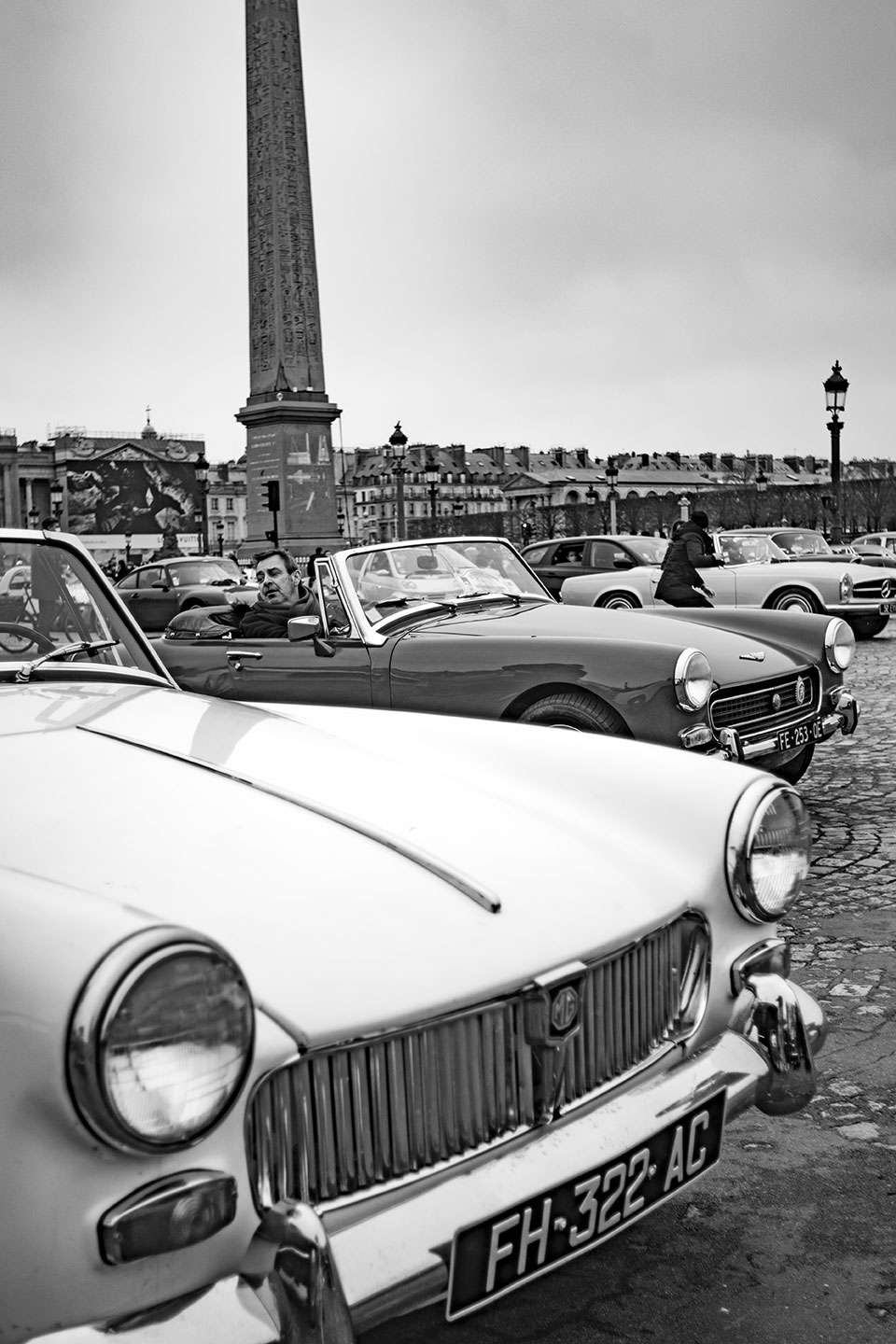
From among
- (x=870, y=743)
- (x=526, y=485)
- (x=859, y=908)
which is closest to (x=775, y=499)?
(x=870, y=743)

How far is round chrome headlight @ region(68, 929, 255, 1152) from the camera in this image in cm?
157

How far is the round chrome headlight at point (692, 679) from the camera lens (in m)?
5.84

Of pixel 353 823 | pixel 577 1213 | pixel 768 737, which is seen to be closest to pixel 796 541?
pixel 768 737

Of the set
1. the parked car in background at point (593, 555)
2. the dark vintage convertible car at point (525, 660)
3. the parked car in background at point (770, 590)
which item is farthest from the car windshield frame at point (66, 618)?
the parked car in background at point (593, 555)

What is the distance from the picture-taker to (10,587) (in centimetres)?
328

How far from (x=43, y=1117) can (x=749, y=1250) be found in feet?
5.07

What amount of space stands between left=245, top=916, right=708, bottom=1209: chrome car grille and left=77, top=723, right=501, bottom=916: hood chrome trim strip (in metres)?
0.21

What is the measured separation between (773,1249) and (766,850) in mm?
756

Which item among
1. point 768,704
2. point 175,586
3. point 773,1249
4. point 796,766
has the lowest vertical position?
point 773,1249

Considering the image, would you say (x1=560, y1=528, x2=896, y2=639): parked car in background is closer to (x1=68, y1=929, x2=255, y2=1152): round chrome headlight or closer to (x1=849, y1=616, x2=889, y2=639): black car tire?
(x1=849, y1=616, x2=889, y2=639): black car tire

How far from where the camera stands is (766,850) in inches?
101

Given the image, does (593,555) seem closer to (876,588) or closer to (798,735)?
(876,588)

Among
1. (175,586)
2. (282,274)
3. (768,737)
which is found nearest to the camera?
(768,737)

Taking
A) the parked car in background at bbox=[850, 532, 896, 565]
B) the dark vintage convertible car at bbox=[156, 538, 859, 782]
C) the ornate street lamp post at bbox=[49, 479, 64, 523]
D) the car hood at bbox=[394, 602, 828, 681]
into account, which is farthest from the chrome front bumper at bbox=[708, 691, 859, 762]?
the ornate street lamp post at bbox=[49, 479, 64, 523]
